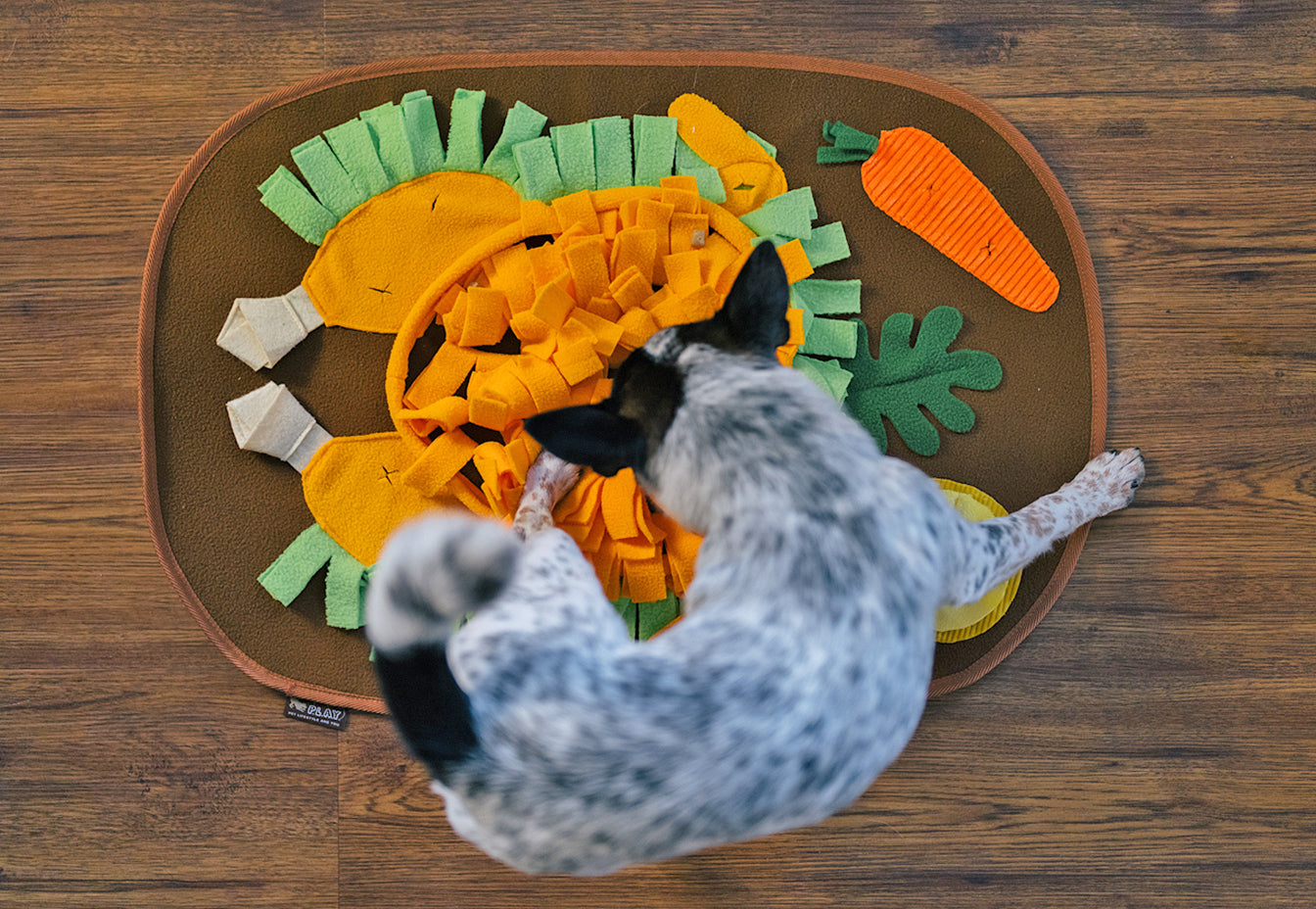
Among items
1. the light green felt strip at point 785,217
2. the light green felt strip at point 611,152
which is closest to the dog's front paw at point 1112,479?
the light green felt strip at point 785,217

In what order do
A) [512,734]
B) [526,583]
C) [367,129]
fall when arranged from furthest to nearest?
[367,129] → [526,583] → [512,734]

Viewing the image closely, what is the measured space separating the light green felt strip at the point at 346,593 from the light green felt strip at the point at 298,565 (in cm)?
4

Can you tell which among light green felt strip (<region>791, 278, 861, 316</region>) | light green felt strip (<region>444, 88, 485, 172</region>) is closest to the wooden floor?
light green felt strip (<region>444, 88, 485, 172</region>)

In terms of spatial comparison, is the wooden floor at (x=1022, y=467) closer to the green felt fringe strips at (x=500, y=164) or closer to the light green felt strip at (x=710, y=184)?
the green felt fringe strips at (x=500, y=164)

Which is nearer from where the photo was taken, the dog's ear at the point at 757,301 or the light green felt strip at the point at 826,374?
the dog's ear at the point at 757,301

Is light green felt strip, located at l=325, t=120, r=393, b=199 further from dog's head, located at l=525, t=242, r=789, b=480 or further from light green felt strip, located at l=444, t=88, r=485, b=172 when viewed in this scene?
dog's head, located at l=525, t=242, r=789, b=480

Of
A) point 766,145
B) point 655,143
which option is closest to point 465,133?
point 655,143

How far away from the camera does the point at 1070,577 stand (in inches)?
71.7

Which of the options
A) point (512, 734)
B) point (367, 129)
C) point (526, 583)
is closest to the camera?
point (512, 734)

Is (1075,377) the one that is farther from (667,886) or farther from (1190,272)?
(667,886)

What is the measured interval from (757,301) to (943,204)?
744 millimetres

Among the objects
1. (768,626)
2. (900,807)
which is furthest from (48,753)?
(900,807)

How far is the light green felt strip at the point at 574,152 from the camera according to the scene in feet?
5.75

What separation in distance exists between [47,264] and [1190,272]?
8.35 feet
